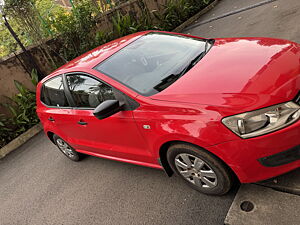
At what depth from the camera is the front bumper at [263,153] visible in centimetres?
229

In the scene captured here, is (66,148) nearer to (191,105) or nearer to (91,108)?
(91,108)

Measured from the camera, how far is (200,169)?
280 centimetres

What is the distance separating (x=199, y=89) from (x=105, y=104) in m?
0.97

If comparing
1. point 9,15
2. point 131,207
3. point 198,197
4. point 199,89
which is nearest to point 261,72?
point 199,89

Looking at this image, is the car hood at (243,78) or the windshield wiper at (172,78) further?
Answer: the windshield wiper at (172,78)

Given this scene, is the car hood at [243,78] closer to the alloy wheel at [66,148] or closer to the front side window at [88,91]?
the front side window at [88,91]

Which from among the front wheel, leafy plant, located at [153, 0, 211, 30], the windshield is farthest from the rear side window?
leafy plant, located at [153, 0, 211, 30]

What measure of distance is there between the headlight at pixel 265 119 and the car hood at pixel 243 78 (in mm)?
52

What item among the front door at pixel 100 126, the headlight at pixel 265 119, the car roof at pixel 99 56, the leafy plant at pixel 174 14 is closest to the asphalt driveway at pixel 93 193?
the front door at pixel 100 126

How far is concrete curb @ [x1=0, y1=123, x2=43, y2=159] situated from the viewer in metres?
6.73

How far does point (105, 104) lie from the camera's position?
9.65ft

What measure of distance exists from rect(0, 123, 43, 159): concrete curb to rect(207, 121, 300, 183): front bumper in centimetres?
580

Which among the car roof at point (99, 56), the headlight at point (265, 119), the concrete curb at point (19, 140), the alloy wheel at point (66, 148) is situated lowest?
the concrete curb at point (19, 140)

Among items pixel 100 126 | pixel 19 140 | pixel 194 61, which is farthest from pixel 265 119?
pixel 19 140
